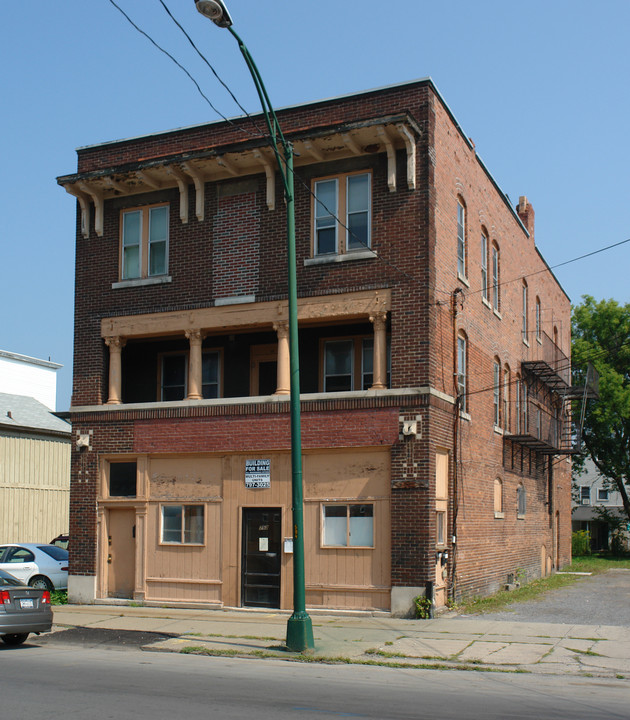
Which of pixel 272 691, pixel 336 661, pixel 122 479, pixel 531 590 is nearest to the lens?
pixel 272 691

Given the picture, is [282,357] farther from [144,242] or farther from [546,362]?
[546,362]

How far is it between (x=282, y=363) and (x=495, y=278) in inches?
340

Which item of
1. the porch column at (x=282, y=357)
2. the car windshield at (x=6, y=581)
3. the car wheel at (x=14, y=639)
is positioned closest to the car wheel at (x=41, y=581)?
the car wheel at (x=14, y=639)

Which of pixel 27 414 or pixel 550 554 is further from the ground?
pixel 27 414

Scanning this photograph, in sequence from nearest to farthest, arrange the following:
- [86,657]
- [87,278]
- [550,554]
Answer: [86,657] < [87,278] < [550,554]

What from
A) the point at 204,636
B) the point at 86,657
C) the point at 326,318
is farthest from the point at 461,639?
the point at 326,318

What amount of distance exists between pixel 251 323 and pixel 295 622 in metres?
7.90

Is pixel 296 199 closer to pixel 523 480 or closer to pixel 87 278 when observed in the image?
pixel 87 278

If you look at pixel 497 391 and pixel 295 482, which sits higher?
pixel 497 391

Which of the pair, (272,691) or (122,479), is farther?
(122,479)

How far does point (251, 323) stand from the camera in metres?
19.9

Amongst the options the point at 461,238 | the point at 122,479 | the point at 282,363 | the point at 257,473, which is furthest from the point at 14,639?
the point at 461,238

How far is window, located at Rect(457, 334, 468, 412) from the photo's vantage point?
67.9 feet

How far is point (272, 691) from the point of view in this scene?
10523 mm
